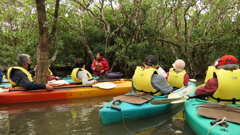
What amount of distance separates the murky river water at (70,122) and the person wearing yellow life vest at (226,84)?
2.44 feet

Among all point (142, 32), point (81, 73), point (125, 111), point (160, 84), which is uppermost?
point (142, 32)

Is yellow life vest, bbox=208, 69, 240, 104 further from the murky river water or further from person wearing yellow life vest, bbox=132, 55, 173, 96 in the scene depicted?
person wearing yellow life vest, bbox=132, 55, 173, 96

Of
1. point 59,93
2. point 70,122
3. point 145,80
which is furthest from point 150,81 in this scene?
point 59,93

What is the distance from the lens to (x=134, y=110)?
3.05 meters

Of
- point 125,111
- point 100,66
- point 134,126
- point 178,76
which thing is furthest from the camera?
point 100,66

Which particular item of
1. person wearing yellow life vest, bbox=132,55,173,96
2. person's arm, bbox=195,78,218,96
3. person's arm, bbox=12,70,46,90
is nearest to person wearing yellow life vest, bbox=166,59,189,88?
person wearing yellow life vest, bbox=132,55,173,96

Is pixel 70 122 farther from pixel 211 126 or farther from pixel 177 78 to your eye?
pixel 177 78

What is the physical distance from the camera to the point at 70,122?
3369 millimetres

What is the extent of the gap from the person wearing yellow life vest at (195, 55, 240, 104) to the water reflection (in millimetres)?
755

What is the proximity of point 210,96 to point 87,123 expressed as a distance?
86.3 inches

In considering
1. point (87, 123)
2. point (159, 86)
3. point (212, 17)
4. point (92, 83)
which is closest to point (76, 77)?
point (92, 83)

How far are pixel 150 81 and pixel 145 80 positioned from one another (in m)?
0.10

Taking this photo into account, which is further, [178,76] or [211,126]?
[178,76]

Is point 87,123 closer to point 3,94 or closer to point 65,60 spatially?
point 3,94
